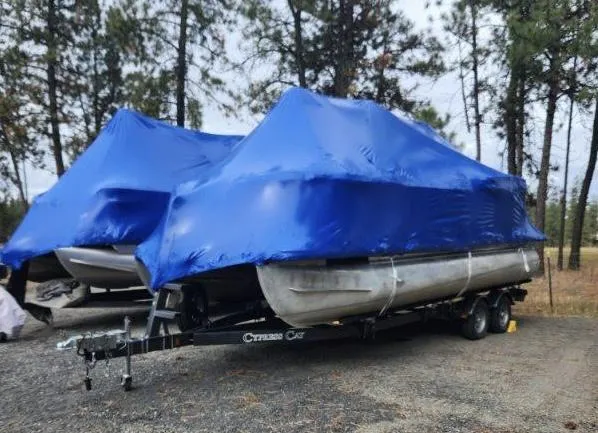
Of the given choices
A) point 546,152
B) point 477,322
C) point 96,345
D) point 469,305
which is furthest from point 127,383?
point 546,152

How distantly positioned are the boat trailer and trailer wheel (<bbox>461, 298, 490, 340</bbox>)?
1.3 inches

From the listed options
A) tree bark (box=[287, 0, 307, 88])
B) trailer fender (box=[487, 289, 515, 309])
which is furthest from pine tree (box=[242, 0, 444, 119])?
trailer fender (box=[487, 289, 515, 309])

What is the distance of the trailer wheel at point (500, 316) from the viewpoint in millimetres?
8898

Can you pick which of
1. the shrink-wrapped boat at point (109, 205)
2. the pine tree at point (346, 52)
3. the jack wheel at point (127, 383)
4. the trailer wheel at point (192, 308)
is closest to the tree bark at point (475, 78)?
the pine tree at point (346, 52)

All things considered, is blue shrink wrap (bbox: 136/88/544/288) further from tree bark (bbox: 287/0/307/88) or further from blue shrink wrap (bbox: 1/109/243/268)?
tree bark (bbox: 287/0/307/88)

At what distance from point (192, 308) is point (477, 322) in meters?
4.01

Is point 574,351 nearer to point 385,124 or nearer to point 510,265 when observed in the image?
point 510,265

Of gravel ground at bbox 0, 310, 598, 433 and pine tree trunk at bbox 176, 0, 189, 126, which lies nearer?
gravel ground at bbox 0, 310, 598, 433

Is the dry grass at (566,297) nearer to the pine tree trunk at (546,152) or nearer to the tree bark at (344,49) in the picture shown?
the pine tree trunk at (546,152)

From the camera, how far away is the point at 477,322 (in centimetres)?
843

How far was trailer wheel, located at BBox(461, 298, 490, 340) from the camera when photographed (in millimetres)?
8312

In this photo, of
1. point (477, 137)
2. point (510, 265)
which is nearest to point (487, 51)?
point (477, 137)

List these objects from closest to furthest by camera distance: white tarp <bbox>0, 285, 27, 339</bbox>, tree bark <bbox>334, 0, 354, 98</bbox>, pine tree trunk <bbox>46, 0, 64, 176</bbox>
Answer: white tarp <bbox>0, 285, 27, 339</bbox> < pine tree trunk <bbox>46, 0, 64, 176</bbox> < tree bark <bbox>334, 0, 354, 98</bbox>

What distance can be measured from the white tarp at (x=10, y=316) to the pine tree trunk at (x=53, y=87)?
12666 millimetres
